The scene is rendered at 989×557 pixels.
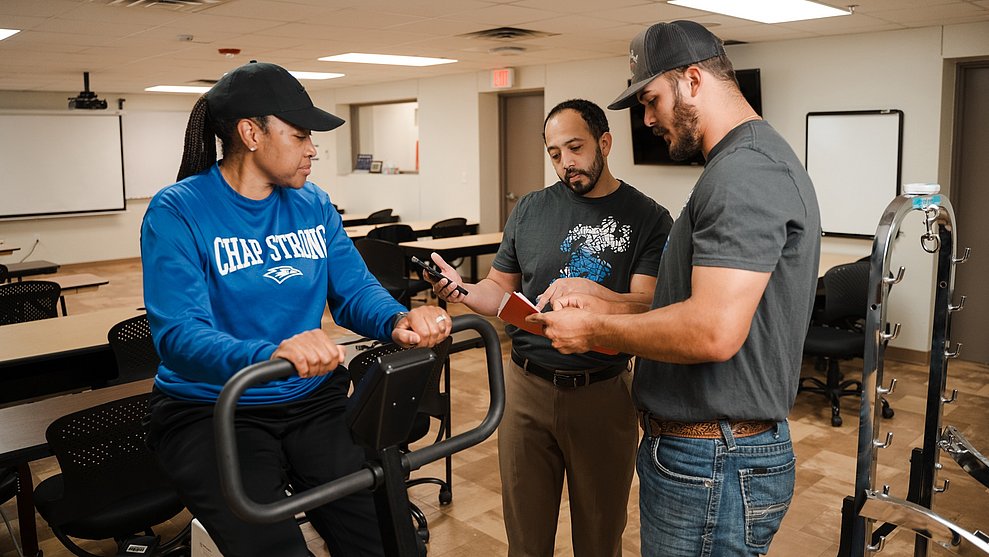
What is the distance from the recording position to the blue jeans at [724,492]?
1.65 m

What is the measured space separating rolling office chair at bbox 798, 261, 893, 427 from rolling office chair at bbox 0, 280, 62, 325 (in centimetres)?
469

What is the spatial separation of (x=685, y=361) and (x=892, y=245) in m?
0.66

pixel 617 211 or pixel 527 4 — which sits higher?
pixel 527 4

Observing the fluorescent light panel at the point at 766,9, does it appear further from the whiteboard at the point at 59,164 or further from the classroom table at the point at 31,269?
the whiteboard at the point at 59,164

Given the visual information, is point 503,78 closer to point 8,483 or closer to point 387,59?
point 387,59

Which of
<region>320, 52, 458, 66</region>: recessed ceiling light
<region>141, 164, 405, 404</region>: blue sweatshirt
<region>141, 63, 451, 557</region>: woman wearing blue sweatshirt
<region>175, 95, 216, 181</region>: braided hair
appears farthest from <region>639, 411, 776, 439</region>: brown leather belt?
<region>320, 52, 458, 66</region>: recessed ceiling light

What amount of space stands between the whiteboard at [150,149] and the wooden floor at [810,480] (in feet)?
27.8

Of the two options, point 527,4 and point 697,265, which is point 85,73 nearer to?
point 527,4

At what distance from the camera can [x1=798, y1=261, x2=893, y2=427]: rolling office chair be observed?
4.90 m

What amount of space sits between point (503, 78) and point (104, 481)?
295 inches

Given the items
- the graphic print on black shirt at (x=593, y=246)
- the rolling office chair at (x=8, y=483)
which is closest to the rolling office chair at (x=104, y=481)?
the rolling office chair at (x=8, y=483)

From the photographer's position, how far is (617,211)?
2354mm

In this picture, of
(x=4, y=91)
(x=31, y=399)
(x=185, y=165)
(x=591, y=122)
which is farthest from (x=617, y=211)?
(x=4, y=91)

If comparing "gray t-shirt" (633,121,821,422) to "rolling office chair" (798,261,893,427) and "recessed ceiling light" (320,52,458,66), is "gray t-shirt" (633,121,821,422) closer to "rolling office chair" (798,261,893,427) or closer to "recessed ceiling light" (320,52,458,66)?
"rolling office chair" (798,261,893,427)
